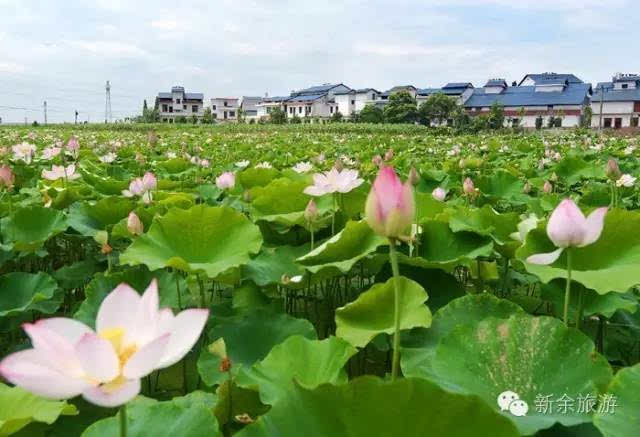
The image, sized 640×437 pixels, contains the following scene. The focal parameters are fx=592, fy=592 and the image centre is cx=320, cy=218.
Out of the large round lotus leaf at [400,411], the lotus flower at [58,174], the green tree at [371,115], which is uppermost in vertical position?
the green tree at [371,115]

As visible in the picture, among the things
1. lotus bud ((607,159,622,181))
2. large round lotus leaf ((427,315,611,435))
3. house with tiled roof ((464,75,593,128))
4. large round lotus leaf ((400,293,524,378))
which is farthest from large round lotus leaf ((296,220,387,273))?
house with tiled roof ((464,75,593,128))

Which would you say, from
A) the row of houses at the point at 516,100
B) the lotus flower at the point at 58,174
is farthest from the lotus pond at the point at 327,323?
the row of houses at the point at 516,100

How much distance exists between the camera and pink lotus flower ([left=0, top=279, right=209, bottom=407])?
1.71 ft

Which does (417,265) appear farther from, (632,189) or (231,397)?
(632,189)

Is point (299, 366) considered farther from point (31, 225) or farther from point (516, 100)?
point (516, 100)

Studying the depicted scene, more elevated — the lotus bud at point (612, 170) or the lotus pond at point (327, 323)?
the lotus bud at point (612, 170)

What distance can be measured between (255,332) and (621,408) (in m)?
0.70

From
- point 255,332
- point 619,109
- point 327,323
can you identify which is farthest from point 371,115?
point 255,332

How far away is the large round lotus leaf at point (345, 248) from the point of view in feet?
4.33

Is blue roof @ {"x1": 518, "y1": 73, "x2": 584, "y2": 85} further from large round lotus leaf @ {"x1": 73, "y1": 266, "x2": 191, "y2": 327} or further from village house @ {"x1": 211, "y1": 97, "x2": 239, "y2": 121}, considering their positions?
large round lotus leaf @ {"x1": 73, "y1": 266, "x2": 191, "y2": 327}

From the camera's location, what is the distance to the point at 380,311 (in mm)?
1164

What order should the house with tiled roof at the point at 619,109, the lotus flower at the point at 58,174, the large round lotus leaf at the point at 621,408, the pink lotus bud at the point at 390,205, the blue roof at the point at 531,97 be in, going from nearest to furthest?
the large round lotus leaf at the point at 621,408, the pink lotus bud at the point at 390,205, the lotus flower at the point at 58,174, the house with tiled roof at the point at 619,109, the blue roof at the point at 531,97

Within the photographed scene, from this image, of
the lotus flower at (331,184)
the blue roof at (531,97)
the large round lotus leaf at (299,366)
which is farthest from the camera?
the blue roof at (531,97)

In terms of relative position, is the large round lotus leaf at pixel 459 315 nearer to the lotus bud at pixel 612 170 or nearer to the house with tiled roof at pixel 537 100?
the lotus bud at pixel 612 170
